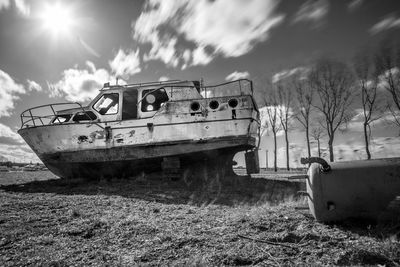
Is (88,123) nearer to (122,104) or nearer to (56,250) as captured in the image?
(122,104)

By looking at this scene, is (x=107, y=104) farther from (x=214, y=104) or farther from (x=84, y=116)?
(x=214, y=104)

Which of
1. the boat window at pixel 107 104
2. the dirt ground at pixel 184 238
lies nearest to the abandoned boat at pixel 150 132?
the boat window at pixel 107 104

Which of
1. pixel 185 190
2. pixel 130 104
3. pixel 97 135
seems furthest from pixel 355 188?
pixel 130 104

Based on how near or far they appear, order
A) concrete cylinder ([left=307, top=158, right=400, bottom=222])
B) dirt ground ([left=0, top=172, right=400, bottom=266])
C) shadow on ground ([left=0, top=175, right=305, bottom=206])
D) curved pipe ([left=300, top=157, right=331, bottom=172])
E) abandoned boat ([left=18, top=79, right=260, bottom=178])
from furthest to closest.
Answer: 1. abandoned boat ([left=18, top=79, right=260, bottom=178])
2. shadow on ground ([left=0, top=175, right=305, bottom=206])
3. curved pipe ([left=300, top=157, right=331, bottom=172])
4. concrete cylinder ([left=307, top=158, right=400, bottom=222])
5. dirt ground ([left=0, top=172, right=400, bottom=266])

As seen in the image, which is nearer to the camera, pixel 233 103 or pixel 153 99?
pixel 233 103

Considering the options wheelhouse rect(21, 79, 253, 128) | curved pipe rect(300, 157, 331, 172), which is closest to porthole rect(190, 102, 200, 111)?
wheelhouse rect(21, 79, 253, 128)

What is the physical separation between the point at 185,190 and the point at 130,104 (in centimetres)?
425

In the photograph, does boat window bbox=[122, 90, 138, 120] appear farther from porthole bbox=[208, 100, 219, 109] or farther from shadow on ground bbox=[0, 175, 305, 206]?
porthole bbox=[208, 100, 219, 109]

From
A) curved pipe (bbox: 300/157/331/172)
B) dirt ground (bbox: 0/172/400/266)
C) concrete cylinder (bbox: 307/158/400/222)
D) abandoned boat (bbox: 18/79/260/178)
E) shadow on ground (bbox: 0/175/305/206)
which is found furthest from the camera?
abandoned boat (bbox: 18/79/260/178)

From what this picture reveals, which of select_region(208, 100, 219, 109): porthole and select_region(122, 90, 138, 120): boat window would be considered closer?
select_region(208, 100, 219, 109): porthole

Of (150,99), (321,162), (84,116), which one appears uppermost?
(150,99)

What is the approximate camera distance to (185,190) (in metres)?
6.96

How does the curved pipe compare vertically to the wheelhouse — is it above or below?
below

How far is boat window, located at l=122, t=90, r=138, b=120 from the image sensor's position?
9.07 meters
